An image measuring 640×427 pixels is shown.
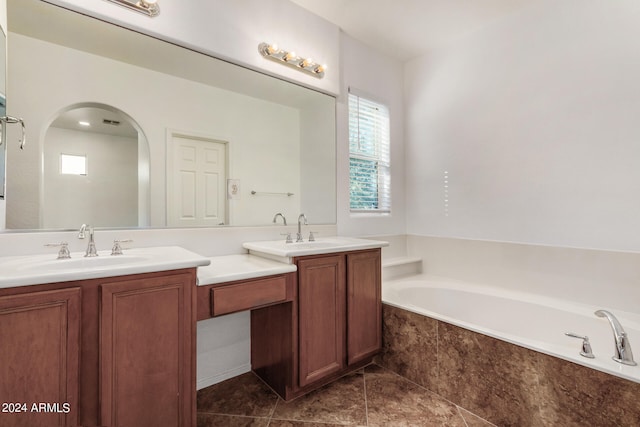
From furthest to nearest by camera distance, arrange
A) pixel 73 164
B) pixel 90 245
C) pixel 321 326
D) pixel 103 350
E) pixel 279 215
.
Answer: pixel 279 215, pixel 321 326, pixel 73 164, pixel 90 245, pixel 103 350

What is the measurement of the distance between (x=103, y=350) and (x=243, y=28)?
2.01 metres

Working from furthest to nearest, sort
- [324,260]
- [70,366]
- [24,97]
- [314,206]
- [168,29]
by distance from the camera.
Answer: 1. [314,206]
2. [324,260]
3. [168,29]
4. [24,97]
5. [70,366]

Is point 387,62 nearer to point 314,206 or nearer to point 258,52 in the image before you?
point 258,52

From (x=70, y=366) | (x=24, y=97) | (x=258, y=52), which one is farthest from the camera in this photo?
(x=258, y=52)

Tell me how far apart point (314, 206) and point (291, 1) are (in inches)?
62.6

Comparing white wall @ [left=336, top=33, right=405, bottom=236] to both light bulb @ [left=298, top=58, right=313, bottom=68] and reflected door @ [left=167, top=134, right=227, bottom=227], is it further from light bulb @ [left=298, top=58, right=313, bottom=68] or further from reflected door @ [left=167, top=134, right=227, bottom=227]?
reflected door @ [left=167, top=134, right=227, bottom=227]

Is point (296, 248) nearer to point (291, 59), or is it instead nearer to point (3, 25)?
point (291, 59)

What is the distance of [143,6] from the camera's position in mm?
1631

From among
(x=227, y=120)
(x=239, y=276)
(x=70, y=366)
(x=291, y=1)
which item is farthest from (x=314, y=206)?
(x=70, y=366)

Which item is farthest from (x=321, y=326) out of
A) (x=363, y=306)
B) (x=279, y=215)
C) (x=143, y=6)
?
(x=143, y=6)

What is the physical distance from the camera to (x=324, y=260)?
183 cm

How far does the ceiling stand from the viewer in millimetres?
2234

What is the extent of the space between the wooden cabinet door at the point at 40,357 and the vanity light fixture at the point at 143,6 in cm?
151

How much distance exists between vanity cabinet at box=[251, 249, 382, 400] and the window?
0.84m
